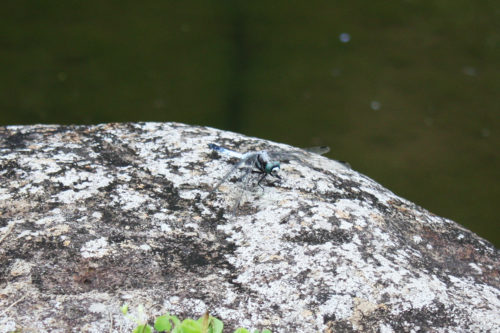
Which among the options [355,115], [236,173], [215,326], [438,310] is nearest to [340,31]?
[355,115]

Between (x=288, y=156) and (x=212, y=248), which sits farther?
(x=288, y=156)

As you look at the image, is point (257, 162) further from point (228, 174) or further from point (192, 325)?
point (192, 325)

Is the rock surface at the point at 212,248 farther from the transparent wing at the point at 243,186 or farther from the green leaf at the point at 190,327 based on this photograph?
the green leaf at the point at 190,327

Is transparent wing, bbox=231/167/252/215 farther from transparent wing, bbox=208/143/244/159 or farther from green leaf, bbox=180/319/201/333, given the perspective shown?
green leaf, bbox=180/319/201/333

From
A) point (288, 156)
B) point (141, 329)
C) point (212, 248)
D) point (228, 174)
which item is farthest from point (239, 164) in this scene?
point (141, 329)

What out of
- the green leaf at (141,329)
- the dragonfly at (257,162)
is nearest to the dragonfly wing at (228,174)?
the dragonfly at (257,162)

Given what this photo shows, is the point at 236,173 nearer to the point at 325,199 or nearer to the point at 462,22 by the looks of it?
the point at 325,199
